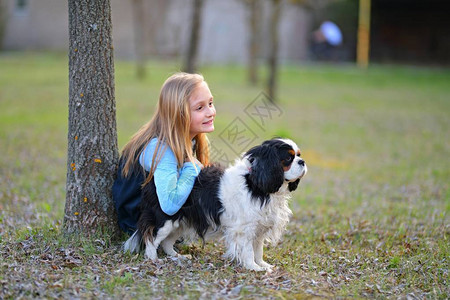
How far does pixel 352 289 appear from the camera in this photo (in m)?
4.19

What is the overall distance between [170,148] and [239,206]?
807 millimetres

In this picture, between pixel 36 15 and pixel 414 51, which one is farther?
pixel 36 15

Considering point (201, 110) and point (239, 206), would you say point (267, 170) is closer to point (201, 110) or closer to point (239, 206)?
point (239, 206)

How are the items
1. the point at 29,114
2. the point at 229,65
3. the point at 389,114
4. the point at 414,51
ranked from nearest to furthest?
1. the point at 29,114
2. the point at 389,114
3. the point at 229,65
4. the point at 414,51

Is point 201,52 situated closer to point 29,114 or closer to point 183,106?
point 29,114

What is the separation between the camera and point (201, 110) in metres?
4.77

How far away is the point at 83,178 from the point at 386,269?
2.92 m

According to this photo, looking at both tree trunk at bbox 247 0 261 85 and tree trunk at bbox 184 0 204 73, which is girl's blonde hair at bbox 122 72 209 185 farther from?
tree trunk at bbox 247 0 261 85

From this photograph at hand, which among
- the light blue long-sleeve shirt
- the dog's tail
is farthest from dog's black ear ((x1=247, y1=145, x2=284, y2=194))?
the dog's tail

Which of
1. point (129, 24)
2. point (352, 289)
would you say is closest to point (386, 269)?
point (352, 289)

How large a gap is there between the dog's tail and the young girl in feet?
0.76

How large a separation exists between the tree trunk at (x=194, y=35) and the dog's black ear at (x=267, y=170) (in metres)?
9.93

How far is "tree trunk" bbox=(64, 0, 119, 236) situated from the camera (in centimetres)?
467

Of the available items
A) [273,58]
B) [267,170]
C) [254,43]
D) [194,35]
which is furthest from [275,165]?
[254,43]
